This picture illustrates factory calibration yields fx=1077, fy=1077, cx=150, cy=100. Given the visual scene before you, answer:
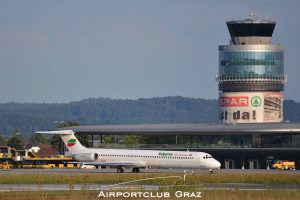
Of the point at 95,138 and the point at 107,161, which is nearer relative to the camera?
the point at 107,161

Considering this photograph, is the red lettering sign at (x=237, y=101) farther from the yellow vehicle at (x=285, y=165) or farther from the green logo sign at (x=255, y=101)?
the yellow vehicle at (x=285, y=165)

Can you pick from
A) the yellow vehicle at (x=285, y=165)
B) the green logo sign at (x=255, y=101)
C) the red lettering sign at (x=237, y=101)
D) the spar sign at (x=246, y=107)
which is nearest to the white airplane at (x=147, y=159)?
the yellow vehicle at (x=285, y=165)

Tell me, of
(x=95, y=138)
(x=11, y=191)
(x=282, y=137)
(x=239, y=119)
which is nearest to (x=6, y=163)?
(x=95, y=138)

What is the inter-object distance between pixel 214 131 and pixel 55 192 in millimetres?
96458

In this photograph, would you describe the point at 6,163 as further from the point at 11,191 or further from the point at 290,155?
the point at 11,191

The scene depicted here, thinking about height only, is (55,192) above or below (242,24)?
below

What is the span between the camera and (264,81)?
653 feet

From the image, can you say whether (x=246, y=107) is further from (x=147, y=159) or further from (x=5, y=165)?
(x=147, y=159)

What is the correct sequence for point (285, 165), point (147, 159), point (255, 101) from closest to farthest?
1. point (147, 159)
2. point (285, 165)
3. point (255, 101)

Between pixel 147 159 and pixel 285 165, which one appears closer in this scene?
pixel 147 159

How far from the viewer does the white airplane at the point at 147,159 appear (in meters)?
123

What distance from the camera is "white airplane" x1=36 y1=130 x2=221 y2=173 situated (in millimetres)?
122875

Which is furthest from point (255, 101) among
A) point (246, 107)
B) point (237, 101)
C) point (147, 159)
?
point (147, 159)

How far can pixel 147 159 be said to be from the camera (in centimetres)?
12475
